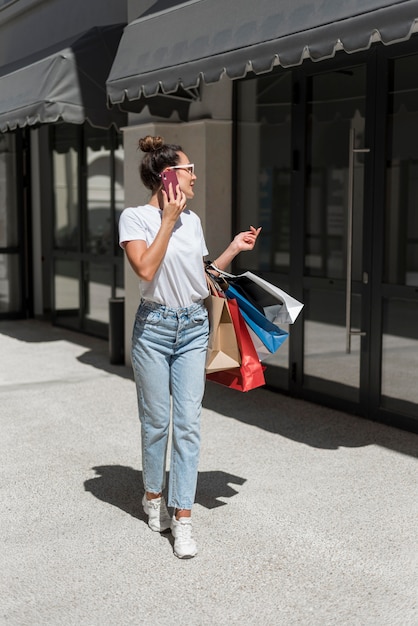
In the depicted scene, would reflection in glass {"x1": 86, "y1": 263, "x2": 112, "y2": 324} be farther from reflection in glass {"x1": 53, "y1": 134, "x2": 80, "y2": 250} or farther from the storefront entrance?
the storefront entrance

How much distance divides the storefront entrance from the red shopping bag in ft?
7.10

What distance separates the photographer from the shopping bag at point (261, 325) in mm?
4238

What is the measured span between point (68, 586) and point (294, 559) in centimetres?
103

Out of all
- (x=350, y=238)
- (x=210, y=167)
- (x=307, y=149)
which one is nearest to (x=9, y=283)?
(x=210, y=167)

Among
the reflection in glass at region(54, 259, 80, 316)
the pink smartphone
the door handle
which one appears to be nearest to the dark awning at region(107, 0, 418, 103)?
the door handle

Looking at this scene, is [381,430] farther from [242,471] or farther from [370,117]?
[370,117]

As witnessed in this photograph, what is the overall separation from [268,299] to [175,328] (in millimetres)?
552

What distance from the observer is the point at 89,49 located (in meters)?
8.23

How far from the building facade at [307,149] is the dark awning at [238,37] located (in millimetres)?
12

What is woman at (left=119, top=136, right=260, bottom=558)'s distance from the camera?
13.1ft

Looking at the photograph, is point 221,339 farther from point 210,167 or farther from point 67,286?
point 67,286

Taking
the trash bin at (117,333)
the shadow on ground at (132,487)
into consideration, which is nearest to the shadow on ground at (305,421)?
the shadow on ground at (132,487)

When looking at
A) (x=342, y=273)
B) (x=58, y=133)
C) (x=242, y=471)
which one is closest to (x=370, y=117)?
(x=342, y=273)

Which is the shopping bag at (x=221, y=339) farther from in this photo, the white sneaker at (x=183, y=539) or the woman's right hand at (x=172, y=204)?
the white sneaker at (x=183, y=539)
